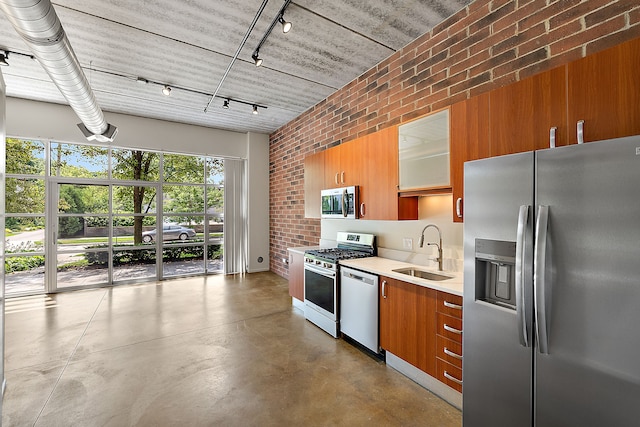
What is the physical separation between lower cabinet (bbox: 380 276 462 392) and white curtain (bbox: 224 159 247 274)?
15.1 ft

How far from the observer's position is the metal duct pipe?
6.26 feet

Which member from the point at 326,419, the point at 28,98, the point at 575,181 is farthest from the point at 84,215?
the point at 575,181

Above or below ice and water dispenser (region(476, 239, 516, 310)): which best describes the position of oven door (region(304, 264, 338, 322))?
below

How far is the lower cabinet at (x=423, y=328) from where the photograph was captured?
2072 millimetres

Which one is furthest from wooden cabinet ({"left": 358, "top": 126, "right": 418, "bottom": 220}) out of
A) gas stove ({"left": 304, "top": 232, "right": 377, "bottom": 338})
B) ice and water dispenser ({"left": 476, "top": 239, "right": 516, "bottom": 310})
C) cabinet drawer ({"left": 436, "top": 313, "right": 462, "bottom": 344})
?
ice and water dispenser ({"left": 476, "top": 239, "right": 516, "bottom": 310})

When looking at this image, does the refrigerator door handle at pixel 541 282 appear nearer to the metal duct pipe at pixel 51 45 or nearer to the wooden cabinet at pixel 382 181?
the wooden cabinet at pixel 382 181

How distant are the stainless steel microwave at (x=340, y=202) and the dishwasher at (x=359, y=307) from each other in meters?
0.73

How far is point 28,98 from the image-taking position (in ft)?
15.5

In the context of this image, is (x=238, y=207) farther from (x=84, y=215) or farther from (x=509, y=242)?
(x=509, y=242)

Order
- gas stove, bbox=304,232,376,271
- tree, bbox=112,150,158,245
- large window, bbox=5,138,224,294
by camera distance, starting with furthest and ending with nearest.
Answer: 1. tree, bbox=112,150,158,245
2. large window, bbox=5,138,224,294
3. gas stove, bbox=304,232,376,271

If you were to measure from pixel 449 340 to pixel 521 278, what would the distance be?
2.83ft

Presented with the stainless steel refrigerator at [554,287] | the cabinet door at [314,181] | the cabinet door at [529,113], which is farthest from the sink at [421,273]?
the cabinet door at [314,181]

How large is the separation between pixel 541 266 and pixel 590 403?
63cm

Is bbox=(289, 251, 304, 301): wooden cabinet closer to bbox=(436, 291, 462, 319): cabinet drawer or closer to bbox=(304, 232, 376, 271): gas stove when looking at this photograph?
bbox=(304, 232, 376, 271): gas stove
